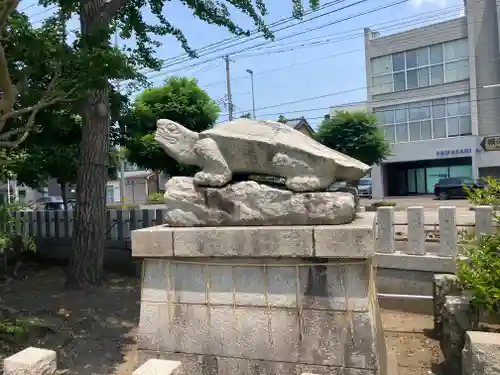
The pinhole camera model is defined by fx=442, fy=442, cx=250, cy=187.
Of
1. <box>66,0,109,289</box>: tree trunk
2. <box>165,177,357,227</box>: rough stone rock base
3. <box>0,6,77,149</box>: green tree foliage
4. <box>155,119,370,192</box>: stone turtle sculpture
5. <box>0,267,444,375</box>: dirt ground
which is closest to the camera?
<box>165,177,357,227</box>: rough stone rock base

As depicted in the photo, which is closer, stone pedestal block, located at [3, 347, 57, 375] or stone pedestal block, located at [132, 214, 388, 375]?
stone pedestal block, located at [3, 347, 57, 375]

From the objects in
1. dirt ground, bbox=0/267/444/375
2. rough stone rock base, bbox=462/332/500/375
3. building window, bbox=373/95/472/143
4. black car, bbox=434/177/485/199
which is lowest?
dirt ground, bbox=0/267/444/375

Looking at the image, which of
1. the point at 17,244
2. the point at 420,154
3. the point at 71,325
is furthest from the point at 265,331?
the point at 420,154

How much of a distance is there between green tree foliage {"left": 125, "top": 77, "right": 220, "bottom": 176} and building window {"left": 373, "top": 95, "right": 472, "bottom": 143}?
50.6 feet

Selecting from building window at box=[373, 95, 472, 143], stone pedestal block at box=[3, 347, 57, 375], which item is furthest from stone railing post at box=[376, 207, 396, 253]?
building window at box=[373, 95, 472, 143]

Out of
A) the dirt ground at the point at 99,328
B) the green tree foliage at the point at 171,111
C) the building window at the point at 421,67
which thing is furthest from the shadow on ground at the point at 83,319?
the building window at the point at 421,67

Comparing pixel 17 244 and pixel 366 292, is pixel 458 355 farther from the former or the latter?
pixel 17 244

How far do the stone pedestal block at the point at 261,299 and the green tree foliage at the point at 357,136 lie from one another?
14.5 m

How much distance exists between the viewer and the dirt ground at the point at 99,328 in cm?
457

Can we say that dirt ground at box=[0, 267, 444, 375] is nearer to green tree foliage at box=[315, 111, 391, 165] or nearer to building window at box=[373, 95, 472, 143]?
green tree foliage at box=[315, 111, 391, 165]

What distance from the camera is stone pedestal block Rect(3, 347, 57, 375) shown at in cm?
254

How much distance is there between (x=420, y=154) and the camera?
2527cm

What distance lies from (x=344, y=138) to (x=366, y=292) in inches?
598

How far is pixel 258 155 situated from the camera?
3.51 m
